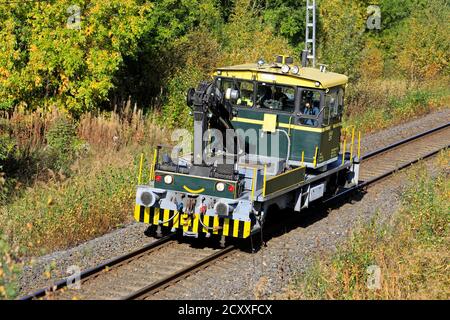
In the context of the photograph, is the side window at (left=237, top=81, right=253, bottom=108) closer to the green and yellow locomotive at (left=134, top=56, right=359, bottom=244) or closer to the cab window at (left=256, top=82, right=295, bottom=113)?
the green and yellow locomotive at (left=134, top=56, right=359, bottom=244)

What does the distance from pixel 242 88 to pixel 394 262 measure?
187 inches

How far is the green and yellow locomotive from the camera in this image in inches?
470

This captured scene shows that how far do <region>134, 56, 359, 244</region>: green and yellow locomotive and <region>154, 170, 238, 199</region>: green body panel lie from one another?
2 centimetres

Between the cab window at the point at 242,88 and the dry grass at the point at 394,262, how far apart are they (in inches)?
130

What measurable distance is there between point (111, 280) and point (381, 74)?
89.5 ft

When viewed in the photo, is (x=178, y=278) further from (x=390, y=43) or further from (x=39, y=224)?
(x=390, y=43)

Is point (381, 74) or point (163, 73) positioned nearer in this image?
point (163, 73)

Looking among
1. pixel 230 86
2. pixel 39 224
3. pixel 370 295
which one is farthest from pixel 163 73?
pixel 370 295

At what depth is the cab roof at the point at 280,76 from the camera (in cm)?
1332

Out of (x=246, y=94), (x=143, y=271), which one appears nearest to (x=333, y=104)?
(x=246, y=94)

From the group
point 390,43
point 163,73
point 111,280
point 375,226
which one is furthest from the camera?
point 390,43

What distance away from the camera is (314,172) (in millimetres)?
14453

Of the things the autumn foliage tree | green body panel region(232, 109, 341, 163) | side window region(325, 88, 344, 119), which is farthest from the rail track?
the autumn foliage tree
